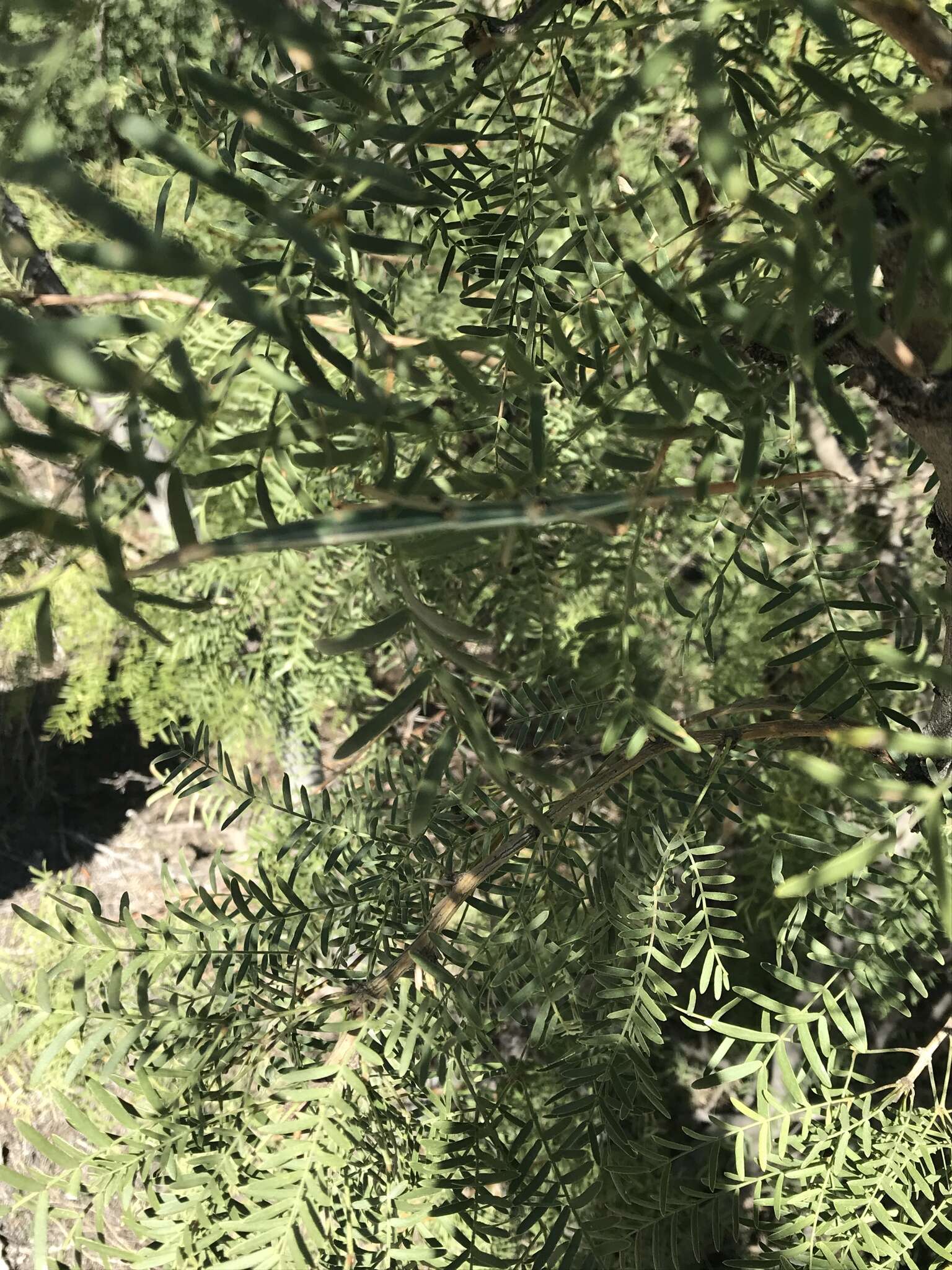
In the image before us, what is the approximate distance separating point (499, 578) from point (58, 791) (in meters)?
1.62

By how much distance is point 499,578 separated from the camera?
34 centimetres

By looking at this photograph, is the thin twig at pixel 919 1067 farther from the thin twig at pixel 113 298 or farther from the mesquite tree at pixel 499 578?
the thin twig at pixel 113 298

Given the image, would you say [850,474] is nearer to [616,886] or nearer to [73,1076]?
[616,886]

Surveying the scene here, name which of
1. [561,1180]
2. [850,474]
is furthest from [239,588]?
[561,1180]

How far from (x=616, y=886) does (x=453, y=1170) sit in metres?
0.11

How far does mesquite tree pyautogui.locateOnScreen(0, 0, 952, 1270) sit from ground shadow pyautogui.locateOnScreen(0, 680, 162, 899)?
51.3 inches

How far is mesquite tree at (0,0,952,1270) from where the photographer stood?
14cm

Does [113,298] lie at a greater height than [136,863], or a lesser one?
greater

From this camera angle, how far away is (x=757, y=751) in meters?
0.36

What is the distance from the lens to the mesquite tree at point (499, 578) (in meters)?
0.14

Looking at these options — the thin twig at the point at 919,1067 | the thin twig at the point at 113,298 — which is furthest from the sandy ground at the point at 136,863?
the thin twig at the point at 919,1067

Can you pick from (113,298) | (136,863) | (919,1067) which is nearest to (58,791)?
(136,863)

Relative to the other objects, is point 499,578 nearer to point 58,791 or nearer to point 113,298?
point 113,298

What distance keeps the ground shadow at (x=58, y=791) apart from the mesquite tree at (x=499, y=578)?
1.30 m
